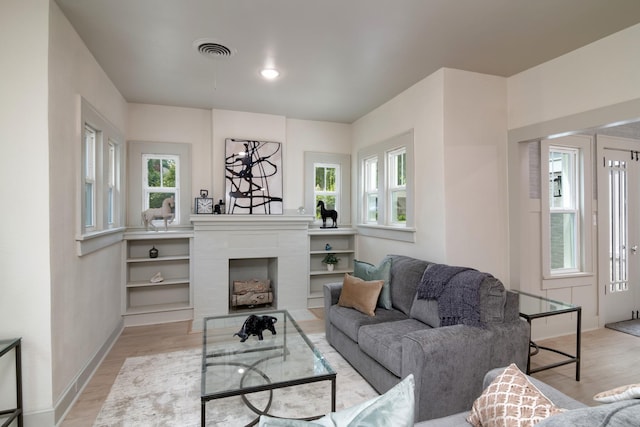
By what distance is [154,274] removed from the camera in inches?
169

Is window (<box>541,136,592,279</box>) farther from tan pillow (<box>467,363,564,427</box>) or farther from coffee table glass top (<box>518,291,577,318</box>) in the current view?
tan pillow (<box>467,363,564,427</box>)

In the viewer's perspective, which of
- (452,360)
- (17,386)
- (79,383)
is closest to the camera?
(17,386)

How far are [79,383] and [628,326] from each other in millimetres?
5604

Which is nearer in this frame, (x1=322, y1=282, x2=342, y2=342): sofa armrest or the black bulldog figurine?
the black bulldog figurine

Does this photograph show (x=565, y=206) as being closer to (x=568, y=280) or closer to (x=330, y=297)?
(x=568, y=280)

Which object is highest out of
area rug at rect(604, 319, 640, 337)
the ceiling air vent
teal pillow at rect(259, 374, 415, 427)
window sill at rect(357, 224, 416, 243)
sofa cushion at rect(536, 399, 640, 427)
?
the ceiling air vent

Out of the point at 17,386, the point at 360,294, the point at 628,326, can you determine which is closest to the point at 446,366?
the point at 360,294

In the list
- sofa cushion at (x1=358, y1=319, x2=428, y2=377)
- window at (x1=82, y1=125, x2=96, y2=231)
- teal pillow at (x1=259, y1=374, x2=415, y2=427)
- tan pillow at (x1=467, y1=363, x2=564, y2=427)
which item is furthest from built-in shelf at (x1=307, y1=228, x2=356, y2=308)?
teal pillow at (x1=259, y1=374, x2=415, y2=427)

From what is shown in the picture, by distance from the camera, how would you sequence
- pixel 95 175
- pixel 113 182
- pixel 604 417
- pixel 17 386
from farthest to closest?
pixel 113 182 → pixel 95 175 → pixel 17 386 → pixel 604 417

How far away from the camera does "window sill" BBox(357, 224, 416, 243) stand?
3572 millimetres

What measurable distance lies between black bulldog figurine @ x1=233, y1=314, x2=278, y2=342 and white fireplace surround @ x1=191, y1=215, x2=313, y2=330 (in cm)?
162

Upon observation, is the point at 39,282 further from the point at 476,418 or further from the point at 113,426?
the point at 476,418

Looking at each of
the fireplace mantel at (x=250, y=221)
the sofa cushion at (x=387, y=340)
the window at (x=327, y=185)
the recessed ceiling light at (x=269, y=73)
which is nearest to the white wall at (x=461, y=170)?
the sofa cushion at (x=387, y=340)

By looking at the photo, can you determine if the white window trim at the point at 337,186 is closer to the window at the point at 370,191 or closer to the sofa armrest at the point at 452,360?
the window at the point at 370,191
